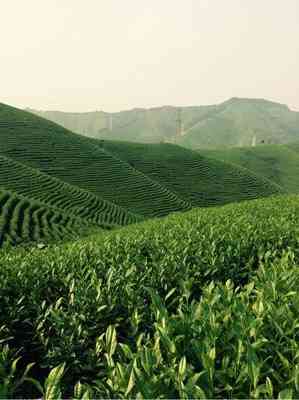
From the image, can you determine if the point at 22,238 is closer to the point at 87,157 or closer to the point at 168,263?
the point at 168,263

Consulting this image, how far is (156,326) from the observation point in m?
3.22

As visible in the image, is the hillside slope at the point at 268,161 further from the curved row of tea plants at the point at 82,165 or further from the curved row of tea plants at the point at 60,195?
the curved row of tea plants at the point at 60,195

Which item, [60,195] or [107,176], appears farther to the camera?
[107,176]

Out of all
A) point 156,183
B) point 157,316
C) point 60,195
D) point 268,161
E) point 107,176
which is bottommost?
point 156,183

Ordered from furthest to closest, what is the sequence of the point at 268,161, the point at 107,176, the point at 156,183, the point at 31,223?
the point at 268,161
the point at 156,183
the point at 107,176
the point at 31,223

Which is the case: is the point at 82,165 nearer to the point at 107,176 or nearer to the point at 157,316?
the point at 107,176

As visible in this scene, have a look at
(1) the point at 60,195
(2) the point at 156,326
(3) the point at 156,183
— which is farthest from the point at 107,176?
(2) the point at 156,326

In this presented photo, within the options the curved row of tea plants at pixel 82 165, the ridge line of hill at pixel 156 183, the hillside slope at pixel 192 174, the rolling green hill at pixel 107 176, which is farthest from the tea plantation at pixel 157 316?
the hillside slope at pixel 192 174

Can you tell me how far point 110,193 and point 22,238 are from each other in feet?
94.9

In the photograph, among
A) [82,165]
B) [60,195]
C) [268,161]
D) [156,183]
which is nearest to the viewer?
[60,195]

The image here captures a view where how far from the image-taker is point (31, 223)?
114 ft

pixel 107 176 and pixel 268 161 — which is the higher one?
pixel 268 161

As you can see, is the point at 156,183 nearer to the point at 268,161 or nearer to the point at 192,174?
the point at 192,174

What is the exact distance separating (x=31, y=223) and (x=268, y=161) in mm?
93334
